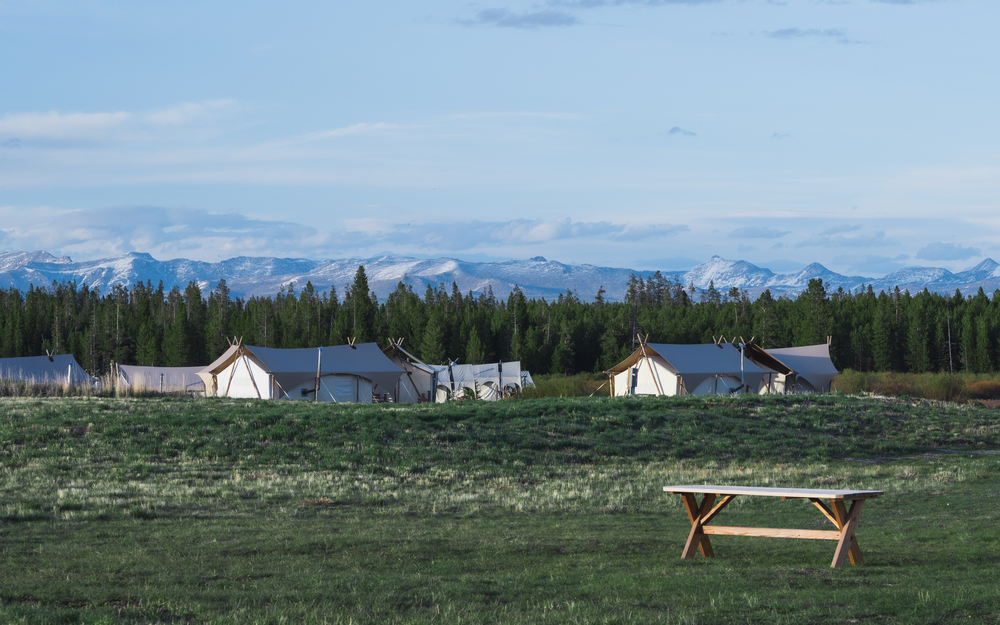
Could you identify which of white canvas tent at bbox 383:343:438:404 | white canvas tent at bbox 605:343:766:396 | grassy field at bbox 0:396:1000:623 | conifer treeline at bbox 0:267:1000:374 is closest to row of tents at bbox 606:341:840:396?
white canvas tent at bbox 605:343:766:396

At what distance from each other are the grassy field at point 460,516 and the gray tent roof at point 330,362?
12.3 m

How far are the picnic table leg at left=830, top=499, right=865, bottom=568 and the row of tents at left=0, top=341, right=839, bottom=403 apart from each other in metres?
30.9

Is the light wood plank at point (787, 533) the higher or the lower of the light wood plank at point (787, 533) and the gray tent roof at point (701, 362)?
the lower

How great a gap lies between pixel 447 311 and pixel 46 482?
94.6 metres

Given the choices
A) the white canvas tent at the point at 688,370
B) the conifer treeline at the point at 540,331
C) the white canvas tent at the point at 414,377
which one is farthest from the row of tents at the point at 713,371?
the conifer treeline at the point at 540,331

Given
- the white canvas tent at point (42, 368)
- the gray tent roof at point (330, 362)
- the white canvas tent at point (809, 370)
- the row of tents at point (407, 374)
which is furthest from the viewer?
the white canvas tent at point (42, 368)

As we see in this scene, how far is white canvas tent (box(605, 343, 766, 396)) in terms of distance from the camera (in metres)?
45.7

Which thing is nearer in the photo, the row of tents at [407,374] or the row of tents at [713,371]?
the row of tents at [407,374]

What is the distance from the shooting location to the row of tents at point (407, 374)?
41.2m

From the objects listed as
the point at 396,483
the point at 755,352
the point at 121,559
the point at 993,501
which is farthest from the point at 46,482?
the point at 755,352

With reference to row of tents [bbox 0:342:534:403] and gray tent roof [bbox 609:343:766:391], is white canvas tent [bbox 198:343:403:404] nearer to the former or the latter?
row of tents [bbox 0:342:534:403]

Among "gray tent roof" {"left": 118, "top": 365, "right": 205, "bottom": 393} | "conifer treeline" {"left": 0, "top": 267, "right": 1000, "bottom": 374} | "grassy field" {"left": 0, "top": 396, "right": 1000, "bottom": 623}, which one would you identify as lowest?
"grassy field" {"left": 0, "top": 396, "right": 1000, "bottom": 623}

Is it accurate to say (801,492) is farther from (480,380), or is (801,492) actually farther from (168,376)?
(168,376)

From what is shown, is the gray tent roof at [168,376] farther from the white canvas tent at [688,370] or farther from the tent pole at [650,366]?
the tent pole at [650,366]
